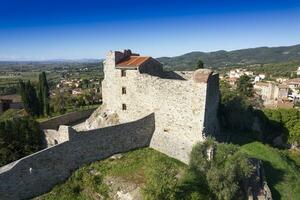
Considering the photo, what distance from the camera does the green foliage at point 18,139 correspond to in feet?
79.0

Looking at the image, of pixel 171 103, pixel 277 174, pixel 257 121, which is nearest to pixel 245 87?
pixel 257 121

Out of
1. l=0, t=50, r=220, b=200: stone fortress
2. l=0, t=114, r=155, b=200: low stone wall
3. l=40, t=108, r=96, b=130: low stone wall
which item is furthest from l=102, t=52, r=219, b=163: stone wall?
l=40, t=108, r=96, b=130: low stone wall

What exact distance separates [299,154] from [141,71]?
82.3 ft

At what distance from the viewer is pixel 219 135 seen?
29.2m

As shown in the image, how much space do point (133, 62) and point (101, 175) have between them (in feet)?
40.8

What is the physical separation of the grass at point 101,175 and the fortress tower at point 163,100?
2448mm

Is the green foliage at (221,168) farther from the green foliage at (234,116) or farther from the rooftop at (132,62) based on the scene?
the green foliage at (234,116)

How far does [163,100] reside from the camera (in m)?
25.7

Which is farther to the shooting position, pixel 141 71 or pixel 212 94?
pixel 141 71

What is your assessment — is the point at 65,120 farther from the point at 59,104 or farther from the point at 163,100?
the point at 59,104

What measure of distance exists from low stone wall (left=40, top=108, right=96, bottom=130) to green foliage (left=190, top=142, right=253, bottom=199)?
707 inches

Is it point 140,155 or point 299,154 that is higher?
point 140,155

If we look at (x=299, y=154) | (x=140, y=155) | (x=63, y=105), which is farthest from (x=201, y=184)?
(x=63, y=105)

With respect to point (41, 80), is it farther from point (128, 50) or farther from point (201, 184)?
point (201, 184)
